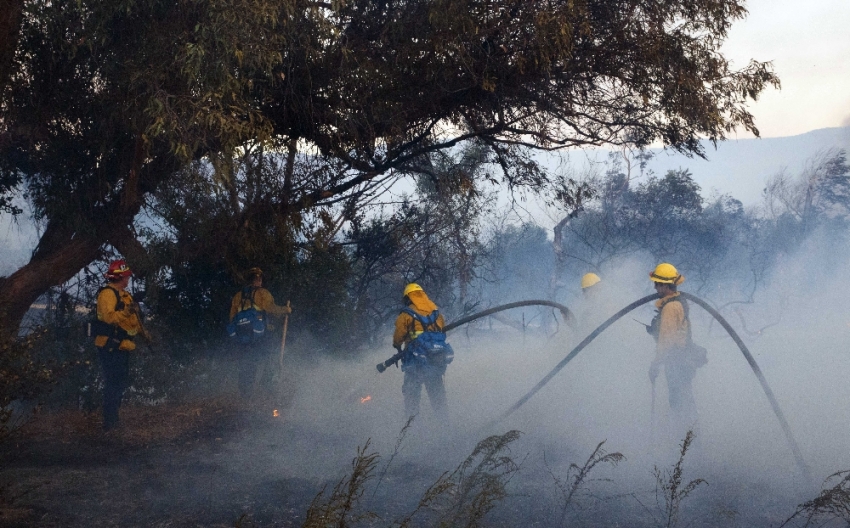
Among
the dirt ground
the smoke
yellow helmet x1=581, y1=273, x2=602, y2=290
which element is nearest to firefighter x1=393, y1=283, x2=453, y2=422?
the smoke

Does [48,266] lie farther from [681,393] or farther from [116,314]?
[681,393]

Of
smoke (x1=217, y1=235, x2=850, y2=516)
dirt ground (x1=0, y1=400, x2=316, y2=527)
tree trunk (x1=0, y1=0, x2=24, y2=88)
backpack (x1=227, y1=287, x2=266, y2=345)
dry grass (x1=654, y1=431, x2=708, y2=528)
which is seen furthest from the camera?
backpack (x1=227, y1=287, x2=266, y2=345)

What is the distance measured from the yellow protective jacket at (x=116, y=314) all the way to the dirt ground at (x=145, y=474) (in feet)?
3.04

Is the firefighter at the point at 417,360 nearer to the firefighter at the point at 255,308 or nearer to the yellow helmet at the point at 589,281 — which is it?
the firefighter at the point at 255,308

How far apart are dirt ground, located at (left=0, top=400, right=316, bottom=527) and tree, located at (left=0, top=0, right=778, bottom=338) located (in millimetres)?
1433

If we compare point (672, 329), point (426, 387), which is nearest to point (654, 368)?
point (672, 329)

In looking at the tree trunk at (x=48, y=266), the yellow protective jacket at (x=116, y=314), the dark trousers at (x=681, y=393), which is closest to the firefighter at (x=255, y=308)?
the yellow protective jacket at (x=116, y=314)

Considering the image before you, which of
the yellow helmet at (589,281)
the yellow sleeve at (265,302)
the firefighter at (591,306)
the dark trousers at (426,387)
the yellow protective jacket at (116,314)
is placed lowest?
the dark trousers at (426,387)

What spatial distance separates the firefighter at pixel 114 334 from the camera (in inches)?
297

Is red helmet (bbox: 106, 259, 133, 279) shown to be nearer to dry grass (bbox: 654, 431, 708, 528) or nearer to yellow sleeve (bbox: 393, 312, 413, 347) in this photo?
yellow sleeve (bbox: 393, 312, 413, 347)

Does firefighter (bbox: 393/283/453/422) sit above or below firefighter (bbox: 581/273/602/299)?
below

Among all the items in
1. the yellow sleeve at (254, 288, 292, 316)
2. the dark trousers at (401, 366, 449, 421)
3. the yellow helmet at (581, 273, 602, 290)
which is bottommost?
the dark trousers at (401, 366, 449, 421)

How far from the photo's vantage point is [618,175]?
2317 centimetres

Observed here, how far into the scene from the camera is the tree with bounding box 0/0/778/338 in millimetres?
7098
